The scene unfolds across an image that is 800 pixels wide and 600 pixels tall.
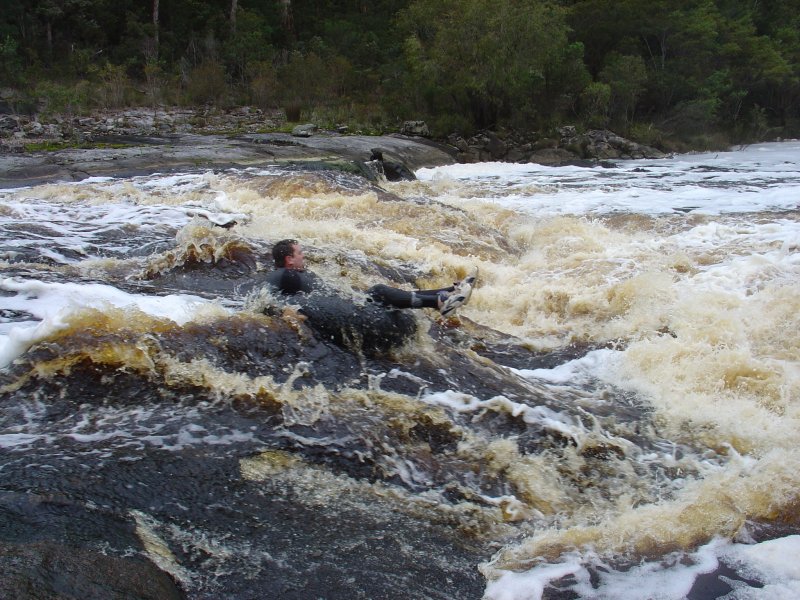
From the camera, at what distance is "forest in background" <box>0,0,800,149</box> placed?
818 inches

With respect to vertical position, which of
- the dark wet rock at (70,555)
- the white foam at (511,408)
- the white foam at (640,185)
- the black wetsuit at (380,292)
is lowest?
the white foam at (511,408)

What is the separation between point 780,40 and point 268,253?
28.5m

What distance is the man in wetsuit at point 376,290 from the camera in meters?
4.59

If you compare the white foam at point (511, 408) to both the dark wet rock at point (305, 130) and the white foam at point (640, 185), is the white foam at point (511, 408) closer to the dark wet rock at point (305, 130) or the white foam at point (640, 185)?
the white foam at point (640, 185)

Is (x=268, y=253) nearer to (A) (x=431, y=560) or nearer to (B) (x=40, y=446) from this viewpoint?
(B) (x=40, y=446)

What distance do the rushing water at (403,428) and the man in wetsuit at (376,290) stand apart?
0.16 m

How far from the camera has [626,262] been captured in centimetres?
750

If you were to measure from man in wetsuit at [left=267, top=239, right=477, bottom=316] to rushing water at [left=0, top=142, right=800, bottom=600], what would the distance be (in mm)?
156

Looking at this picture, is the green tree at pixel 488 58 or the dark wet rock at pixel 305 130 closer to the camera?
the dark wet rock at pixel 305 130

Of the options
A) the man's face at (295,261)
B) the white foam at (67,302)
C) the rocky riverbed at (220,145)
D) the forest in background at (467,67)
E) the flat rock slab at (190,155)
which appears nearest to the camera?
the white foam at (67,302)

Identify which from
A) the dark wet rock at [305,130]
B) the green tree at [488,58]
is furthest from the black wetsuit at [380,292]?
the green tree at [488,58]

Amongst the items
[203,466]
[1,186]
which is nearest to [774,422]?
[203,466]

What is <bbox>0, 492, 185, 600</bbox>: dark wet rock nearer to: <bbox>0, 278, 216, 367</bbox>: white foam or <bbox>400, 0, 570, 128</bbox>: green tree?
<bbox>0, 278, 216, 367</bbox>: white foam

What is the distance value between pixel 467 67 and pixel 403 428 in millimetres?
18994
